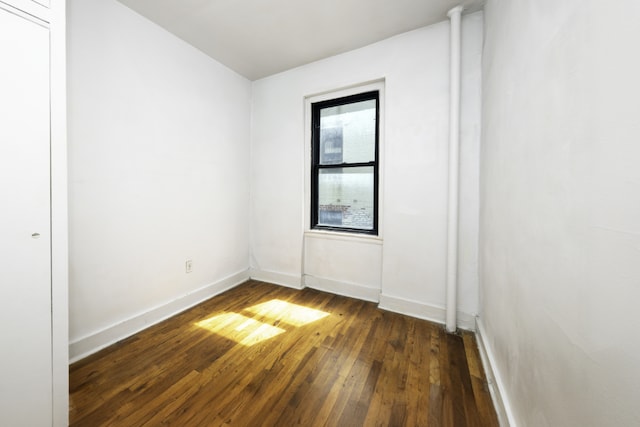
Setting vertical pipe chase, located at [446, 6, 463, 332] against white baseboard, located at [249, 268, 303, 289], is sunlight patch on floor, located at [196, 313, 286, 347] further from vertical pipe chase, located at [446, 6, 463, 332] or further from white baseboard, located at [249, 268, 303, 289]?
vertical pipe chase, located at [446, 6, 463, 332]

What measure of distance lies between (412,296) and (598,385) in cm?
167

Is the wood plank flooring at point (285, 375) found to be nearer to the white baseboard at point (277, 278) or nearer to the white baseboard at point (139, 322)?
the white baseboard at point (139, 322)

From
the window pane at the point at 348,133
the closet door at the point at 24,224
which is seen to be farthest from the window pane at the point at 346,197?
the closet door at the point at 24,224

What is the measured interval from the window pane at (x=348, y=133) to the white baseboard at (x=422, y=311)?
1477 mm

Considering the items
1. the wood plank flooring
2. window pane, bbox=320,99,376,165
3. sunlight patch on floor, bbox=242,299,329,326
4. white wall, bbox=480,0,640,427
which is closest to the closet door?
the wood plank flooring

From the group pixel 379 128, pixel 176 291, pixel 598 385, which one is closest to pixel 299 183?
pixel 379 128

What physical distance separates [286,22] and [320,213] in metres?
1.90

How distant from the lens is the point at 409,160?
217 cm

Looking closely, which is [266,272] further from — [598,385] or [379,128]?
[598,385]

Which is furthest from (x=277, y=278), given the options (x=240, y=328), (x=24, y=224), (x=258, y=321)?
(x=24, y=224)

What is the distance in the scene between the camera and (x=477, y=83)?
75.4 inches

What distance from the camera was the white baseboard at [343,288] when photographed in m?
2.44

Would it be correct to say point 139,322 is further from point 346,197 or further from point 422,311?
point 422,311

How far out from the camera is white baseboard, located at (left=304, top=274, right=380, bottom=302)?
244 cm
